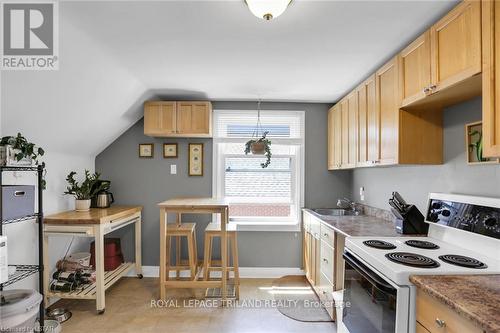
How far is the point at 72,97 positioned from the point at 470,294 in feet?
9.79

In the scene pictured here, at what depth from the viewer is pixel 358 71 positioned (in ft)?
8.02

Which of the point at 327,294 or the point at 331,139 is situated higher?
the point at 331,139

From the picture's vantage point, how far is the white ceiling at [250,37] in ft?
5.08

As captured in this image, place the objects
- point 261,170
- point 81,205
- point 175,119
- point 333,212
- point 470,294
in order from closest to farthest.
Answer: point 470,294, point 81,205, point 175,119, point 333,212, point 261,170

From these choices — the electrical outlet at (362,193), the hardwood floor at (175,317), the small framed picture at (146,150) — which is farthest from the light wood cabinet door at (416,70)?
the small framed picture at (146,150)

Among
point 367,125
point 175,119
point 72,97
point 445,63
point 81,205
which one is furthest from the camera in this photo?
point 175,119

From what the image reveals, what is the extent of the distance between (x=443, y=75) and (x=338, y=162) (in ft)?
5.64

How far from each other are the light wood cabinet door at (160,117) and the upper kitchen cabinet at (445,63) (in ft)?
7.97

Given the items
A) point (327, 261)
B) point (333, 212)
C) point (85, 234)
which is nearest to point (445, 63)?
point (327, 261)

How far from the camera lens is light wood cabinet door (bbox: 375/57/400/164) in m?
1.93

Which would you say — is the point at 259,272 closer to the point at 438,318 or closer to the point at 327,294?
the point at 327,294

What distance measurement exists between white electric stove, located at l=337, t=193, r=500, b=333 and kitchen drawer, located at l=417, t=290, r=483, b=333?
5 centimetres

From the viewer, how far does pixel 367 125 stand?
2.39 m

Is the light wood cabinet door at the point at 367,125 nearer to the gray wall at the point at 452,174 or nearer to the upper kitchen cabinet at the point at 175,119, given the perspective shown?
the gray wall at the point at 452,174
